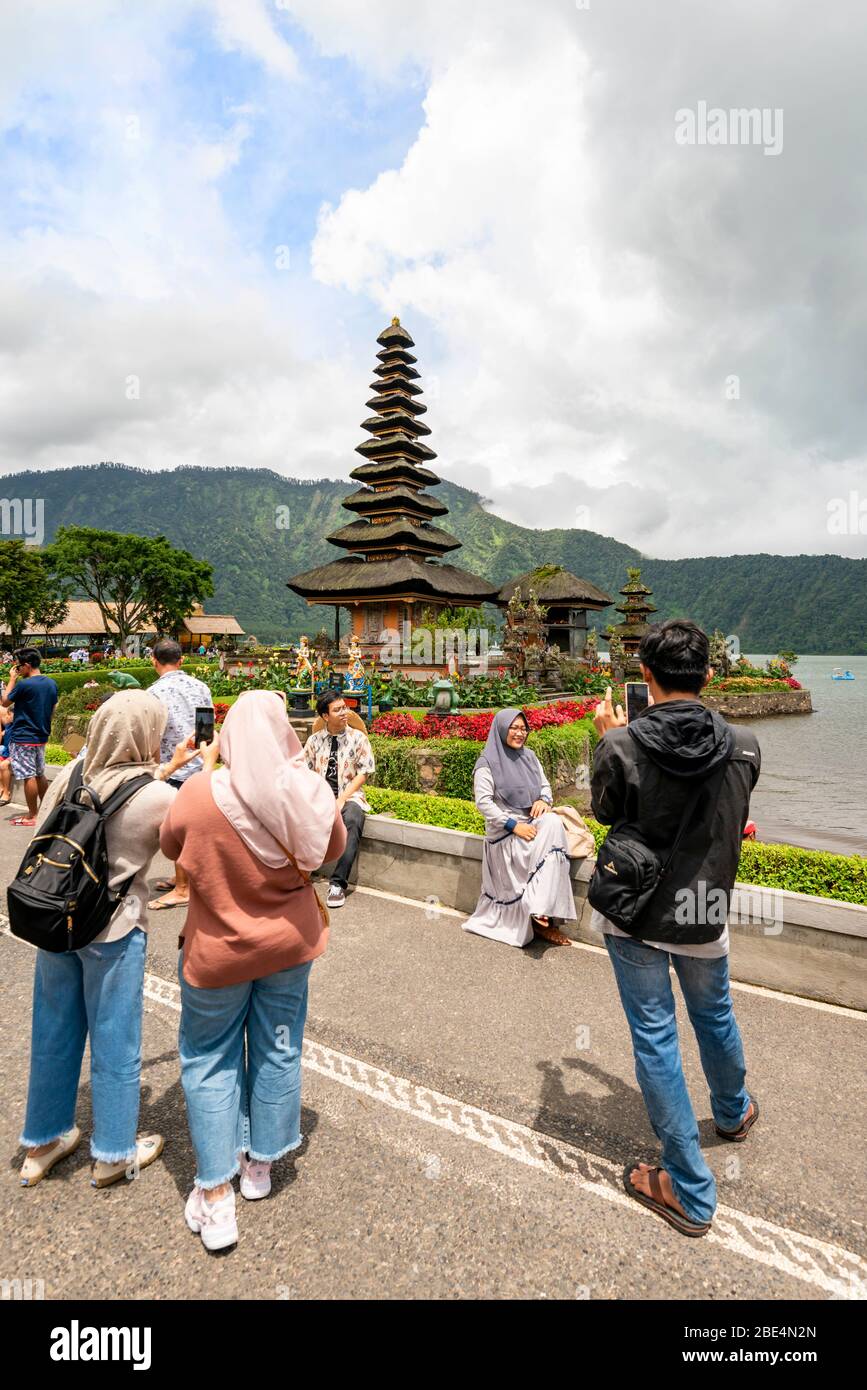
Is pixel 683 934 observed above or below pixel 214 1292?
above

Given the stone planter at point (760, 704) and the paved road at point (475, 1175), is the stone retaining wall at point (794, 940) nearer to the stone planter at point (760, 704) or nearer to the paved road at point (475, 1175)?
the paved road at point (475, 1175)

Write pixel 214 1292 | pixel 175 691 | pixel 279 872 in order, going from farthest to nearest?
1. pixel 175 691
2. pixel 279 872
3. pixel 214 1292

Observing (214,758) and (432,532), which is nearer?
(214,758)

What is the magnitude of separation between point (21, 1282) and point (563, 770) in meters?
11.8

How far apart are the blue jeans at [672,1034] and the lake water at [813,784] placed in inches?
306

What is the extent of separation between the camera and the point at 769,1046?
12.3ft

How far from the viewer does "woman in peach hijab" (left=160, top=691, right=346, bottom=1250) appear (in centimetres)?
235

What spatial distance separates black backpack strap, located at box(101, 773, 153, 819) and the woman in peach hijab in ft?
0.78

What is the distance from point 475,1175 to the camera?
2.76m

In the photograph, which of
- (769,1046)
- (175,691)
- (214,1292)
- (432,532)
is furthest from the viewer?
(432,532)

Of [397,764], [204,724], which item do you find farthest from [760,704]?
[204,724]

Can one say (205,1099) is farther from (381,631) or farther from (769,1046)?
(381,631)
